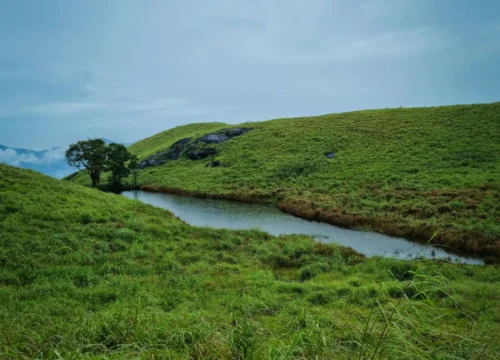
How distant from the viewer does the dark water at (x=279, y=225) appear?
1870 cm

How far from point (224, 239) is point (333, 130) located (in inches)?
1745

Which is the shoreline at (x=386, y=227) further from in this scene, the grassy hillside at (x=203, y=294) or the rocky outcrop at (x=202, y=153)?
the rocky outcrop at (x=202, y=153)

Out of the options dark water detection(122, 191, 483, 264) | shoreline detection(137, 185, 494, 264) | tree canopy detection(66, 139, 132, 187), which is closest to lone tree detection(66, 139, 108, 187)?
tree canopy detection(66, 139, 132, 187)

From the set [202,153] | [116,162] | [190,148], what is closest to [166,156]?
[190,148]

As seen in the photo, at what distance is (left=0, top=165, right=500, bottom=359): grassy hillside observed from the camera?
15.0 ft

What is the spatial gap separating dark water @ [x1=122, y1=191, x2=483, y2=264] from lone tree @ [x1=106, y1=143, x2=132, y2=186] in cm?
1352

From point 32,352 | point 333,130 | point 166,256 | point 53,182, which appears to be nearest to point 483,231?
point 166,256

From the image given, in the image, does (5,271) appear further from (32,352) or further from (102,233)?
(32,352)

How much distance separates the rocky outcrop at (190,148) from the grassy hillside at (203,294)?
4471 centimetres

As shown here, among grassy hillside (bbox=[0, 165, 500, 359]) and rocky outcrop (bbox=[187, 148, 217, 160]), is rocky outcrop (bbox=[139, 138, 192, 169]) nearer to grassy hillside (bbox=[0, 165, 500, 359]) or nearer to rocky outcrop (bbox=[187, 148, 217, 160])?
rocky outcrop (bbox=[187, 148, 217, 160])

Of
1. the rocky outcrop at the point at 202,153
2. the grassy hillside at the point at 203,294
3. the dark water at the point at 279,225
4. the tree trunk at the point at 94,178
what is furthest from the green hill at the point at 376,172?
the grassy hillside at the point at 203,294

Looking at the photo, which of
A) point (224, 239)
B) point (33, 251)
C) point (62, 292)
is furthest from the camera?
point (224, 239)

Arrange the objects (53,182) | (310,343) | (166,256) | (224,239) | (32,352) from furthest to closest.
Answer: (53,182)
(224,239)
(166,256)
(32,352)
(310,343)

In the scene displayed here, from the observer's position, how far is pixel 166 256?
1538cm
